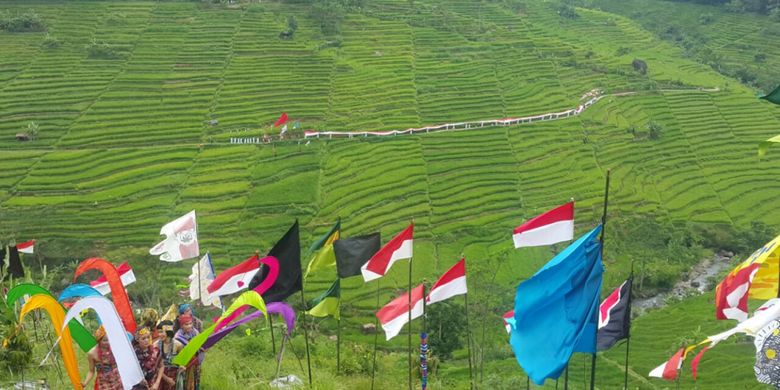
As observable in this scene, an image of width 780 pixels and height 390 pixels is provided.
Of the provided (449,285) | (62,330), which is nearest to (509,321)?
(449,285)

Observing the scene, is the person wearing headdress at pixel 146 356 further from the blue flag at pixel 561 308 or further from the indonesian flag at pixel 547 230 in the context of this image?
the indonesian flag at pixel 547 230

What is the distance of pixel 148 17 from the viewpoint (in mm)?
39438

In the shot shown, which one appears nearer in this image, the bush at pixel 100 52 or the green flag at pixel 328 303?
the green flag at pixel 328 303

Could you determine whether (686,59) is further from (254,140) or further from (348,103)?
(254,140)

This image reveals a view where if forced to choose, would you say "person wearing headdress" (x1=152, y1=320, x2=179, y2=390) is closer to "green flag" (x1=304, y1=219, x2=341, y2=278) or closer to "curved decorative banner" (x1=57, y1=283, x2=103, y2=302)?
"curved decorative banner" (x1=57, y1=283, x2=103, y2=302)

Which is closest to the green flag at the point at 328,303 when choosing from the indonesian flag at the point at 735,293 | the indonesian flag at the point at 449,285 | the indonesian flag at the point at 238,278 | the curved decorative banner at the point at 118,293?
the indonesian flag at the point at 238,278

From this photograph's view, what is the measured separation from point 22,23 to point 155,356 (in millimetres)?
35392

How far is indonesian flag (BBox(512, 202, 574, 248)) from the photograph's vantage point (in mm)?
7586

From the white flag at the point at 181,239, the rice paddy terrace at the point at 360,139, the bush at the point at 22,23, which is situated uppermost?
the white flag at the point at 181,239

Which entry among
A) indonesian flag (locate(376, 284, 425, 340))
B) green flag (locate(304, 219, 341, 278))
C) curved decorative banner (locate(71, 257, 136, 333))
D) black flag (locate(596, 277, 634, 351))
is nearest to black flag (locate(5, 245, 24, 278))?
curved decorative banner (locate(71, 257, 136, 333))

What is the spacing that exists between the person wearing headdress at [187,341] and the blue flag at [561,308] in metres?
3.09

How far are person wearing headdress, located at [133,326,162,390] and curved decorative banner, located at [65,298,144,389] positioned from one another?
1.46 feet

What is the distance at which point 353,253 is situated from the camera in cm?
929

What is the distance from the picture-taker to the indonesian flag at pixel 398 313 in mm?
8922
